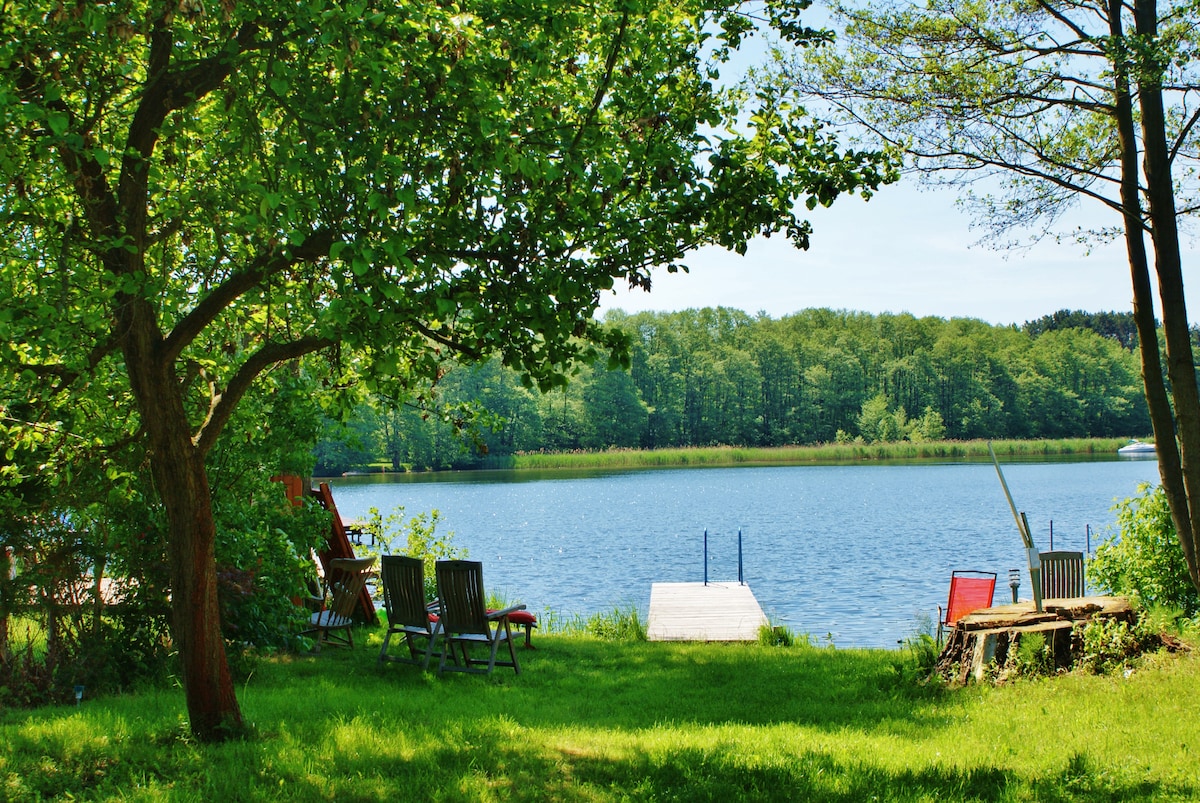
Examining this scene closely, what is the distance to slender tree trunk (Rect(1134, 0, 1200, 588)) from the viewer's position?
752 cm

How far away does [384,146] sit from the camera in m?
4.25

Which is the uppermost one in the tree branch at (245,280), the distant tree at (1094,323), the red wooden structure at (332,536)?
the distant tree at (1094,323)

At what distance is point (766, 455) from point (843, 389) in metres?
31.3

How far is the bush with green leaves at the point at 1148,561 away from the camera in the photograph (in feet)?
28.5

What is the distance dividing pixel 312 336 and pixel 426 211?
1.17 meters

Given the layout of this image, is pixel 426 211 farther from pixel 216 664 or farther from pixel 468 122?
pixel 216 664

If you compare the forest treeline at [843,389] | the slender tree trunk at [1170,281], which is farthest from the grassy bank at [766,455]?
the slender tree trunk at [1170,281]

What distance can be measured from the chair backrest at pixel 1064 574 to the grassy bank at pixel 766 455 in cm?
5002

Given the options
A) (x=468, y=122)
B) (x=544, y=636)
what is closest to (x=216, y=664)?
(x=468, y=122)

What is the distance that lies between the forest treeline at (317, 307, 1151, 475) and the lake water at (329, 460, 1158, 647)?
3238cm

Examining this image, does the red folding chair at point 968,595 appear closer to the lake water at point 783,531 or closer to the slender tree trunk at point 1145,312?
the lake water at point 783,531

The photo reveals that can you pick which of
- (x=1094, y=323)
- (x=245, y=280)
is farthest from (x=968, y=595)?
(x=1094, y=323)

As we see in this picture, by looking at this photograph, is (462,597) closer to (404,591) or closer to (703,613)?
(404,591)

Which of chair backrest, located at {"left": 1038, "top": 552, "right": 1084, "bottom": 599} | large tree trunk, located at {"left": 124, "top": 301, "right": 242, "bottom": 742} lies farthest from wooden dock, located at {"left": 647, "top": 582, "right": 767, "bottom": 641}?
large tree trunk, located at {"left": 124, "top": 301, "right": 242, "bottom": 742}
